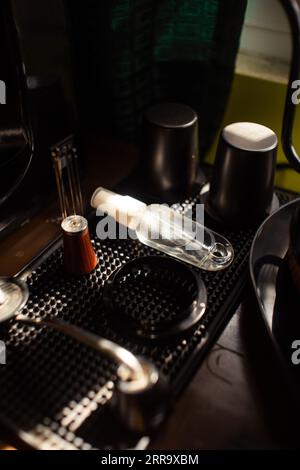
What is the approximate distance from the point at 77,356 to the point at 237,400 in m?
0.21

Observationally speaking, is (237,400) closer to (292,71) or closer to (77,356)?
(77,356)

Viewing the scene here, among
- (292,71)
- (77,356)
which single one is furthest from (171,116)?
(77,356)

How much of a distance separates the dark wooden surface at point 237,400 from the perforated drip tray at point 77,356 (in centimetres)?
2

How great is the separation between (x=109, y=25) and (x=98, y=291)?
53 centimetres

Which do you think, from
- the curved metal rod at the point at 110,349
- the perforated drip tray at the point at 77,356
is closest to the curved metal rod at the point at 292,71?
the perforated drip tray at the point at 77,356

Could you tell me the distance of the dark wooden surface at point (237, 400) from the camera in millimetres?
515

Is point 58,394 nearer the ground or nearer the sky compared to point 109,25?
nearer the ground

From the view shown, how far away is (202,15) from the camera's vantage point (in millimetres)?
889

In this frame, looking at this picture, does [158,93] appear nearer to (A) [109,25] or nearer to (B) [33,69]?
(A) [109,25]

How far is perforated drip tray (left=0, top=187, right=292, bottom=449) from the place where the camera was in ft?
1.69

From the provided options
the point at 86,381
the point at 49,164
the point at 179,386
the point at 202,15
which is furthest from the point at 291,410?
the point at 202,15

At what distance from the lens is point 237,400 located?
0.55m

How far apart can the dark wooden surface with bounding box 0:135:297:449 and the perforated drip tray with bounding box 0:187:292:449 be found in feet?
0.07

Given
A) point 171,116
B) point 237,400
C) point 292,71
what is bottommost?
point 237,400
